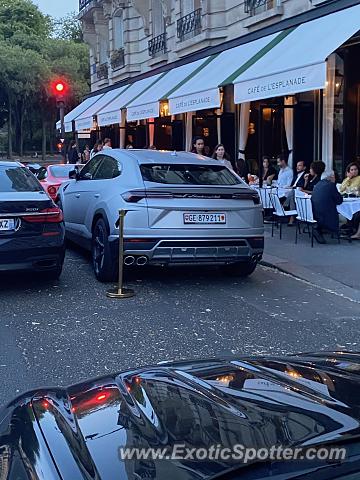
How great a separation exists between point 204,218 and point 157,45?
18.5 m

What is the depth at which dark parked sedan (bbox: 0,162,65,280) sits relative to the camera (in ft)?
23.2

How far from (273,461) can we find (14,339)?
14.6 feet

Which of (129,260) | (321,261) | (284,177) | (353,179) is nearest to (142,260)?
(129,260)

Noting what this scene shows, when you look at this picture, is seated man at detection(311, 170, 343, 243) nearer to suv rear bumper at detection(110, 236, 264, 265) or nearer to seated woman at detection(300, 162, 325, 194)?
seated woman at detection(300, 162, 325, 194)

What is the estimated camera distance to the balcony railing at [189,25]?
20.3 m

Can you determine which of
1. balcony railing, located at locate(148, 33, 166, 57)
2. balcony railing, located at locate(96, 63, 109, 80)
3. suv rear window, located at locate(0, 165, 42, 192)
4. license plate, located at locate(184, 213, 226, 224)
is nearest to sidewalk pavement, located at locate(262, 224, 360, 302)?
license plate, located at locate(184, 213, 226, 224)

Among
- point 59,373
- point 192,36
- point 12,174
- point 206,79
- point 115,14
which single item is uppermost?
point 115,14

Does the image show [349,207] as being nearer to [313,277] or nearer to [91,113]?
[313,277]

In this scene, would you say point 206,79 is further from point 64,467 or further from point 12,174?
point 64,467

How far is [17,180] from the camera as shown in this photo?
312 inches

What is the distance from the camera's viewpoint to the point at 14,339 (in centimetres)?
581

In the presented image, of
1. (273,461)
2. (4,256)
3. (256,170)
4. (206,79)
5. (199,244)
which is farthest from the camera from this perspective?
(256,170)

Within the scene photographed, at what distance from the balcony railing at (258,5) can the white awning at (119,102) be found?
5.88 meters

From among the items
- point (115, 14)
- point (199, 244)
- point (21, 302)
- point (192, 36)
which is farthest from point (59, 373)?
point (115, 14)
